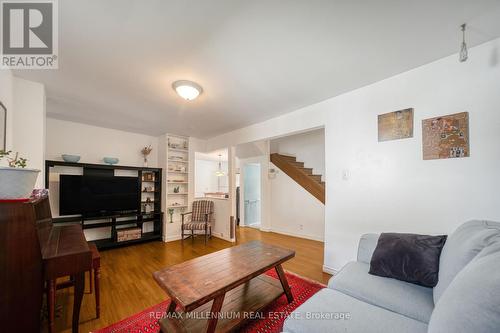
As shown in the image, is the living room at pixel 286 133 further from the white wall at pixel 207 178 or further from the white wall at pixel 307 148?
the white wall at pixel 207 178

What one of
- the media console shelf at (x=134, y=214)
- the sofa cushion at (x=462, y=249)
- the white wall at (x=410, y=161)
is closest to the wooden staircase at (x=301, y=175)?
the white wall at (x=410, y=161)

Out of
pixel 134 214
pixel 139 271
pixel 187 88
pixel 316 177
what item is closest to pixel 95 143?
pixel 134 214

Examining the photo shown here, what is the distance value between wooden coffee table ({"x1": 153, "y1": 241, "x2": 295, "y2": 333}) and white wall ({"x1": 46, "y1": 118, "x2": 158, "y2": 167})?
3.51 metres

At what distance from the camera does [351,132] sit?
8.16 ft

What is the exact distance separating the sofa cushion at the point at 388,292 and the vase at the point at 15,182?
2257mm

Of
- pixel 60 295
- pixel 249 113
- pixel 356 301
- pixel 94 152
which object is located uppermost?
pixel 249 113

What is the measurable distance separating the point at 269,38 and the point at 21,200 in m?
2.08

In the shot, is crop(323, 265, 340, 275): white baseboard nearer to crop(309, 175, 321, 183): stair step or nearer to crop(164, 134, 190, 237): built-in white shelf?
crop(309, 175, 321, 183): stair step

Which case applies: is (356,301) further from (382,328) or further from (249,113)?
(249,113)

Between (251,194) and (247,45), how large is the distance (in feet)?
15.6

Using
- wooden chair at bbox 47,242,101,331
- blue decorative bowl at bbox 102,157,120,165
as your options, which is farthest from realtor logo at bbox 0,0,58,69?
blue decorative bowl at bbox 102,157,120,165

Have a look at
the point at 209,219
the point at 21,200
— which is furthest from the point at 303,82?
the point at 209,219

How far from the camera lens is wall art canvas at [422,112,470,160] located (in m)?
1.76

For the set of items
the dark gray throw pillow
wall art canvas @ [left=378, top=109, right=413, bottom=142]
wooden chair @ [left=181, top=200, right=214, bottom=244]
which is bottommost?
wooden chair @ [left=181, top=200, right=214, bottom=244]
